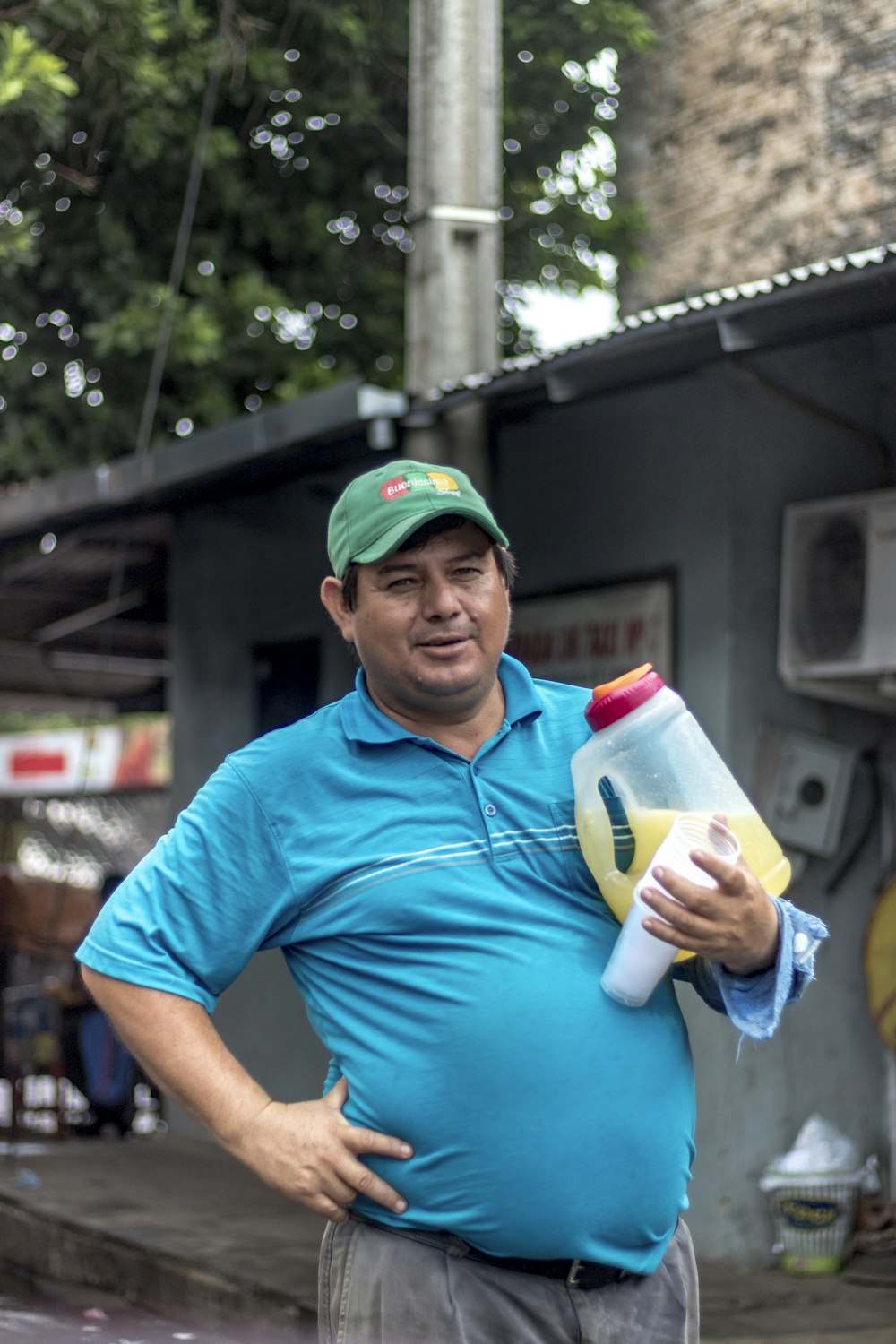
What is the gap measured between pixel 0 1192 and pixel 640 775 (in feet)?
19.7

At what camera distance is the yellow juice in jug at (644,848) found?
6.84 ft

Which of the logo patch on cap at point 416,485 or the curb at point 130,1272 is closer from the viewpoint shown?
the logo patch on cap at point 416,485

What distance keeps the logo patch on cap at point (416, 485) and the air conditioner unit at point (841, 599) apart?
3.54 metres

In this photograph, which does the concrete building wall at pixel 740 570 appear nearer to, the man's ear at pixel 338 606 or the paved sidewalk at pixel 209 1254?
the paved sidewalk at pixel 209 1254

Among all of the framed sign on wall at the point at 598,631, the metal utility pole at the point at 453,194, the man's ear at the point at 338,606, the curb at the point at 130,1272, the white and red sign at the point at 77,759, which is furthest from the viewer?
the white and red sign at the point at 77,759

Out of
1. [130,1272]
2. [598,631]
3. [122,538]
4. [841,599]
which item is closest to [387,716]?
[841,599]

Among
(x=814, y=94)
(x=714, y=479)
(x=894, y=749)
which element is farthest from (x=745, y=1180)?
(x=814, y=94)

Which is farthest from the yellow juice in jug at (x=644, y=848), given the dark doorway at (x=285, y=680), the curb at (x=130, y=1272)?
the dark doorway at (x=285, y=680)

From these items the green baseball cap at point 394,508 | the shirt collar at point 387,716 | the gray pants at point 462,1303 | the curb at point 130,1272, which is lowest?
the curb at point 130,1272

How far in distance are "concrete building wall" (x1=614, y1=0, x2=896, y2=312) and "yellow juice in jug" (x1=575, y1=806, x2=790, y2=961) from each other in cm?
921

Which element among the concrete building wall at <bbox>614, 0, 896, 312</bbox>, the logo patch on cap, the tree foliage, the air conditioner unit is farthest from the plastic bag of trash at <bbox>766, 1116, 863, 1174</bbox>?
the concrete building wall at <bbox>614, 0, 896, 312</bbox>

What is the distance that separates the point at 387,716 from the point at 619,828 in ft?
1.21

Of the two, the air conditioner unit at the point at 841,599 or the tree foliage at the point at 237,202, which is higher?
the tree foliage at the point at 237,202

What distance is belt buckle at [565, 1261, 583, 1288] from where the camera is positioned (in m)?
2.12
